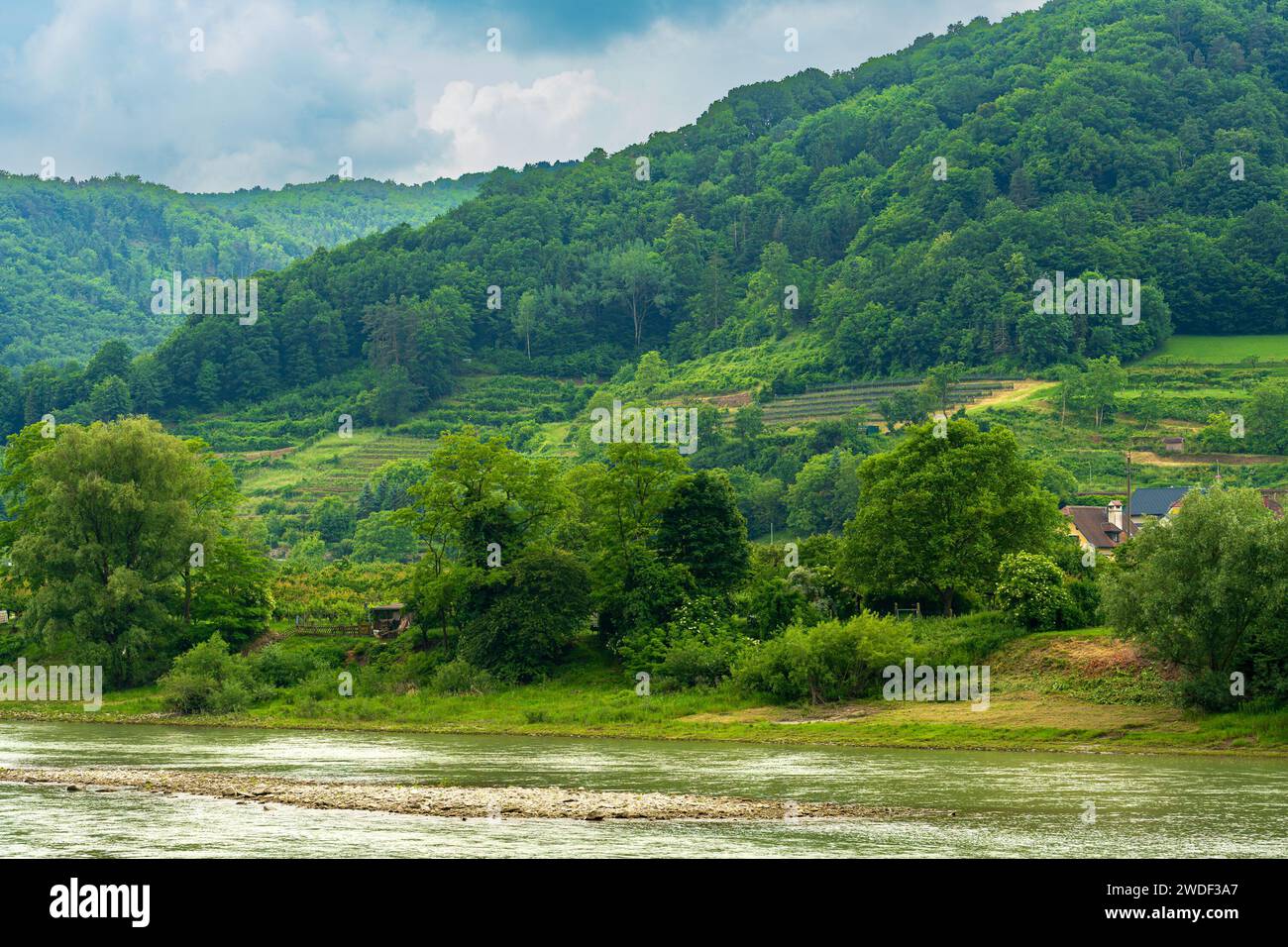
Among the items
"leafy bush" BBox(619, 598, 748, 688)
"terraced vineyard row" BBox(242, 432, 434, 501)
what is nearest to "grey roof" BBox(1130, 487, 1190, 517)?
"leafy bush" BBox(619, 598, 748, 688)

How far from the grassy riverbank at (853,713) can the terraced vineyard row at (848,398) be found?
269 ft

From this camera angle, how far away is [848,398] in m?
155

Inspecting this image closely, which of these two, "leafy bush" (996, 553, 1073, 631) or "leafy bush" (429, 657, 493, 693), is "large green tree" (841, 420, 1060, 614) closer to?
"leafy bush" (996, 553, 1073, 631)

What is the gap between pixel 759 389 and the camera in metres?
164

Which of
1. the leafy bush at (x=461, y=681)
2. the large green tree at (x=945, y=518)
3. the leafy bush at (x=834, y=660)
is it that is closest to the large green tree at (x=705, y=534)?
the large green tree at (x=945, y=518)

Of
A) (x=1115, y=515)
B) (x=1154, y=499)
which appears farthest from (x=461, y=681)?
(x=1154, y=499)

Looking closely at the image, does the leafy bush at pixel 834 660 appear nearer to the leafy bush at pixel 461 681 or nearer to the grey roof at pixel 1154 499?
the leafy bush at pixel 461 681

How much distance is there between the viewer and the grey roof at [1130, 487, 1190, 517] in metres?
105

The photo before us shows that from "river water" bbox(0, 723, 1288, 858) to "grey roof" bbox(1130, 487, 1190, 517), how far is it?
6050 centimetres

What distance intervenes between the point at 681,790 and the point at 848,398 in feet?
390

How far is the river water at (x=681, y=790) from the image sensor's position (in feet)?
97.3

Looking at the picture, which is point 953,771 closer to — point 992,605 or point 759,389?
point 992,605

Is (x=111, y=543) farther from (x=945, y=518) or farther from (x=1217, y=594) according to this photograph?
(x=1217, y=594)
